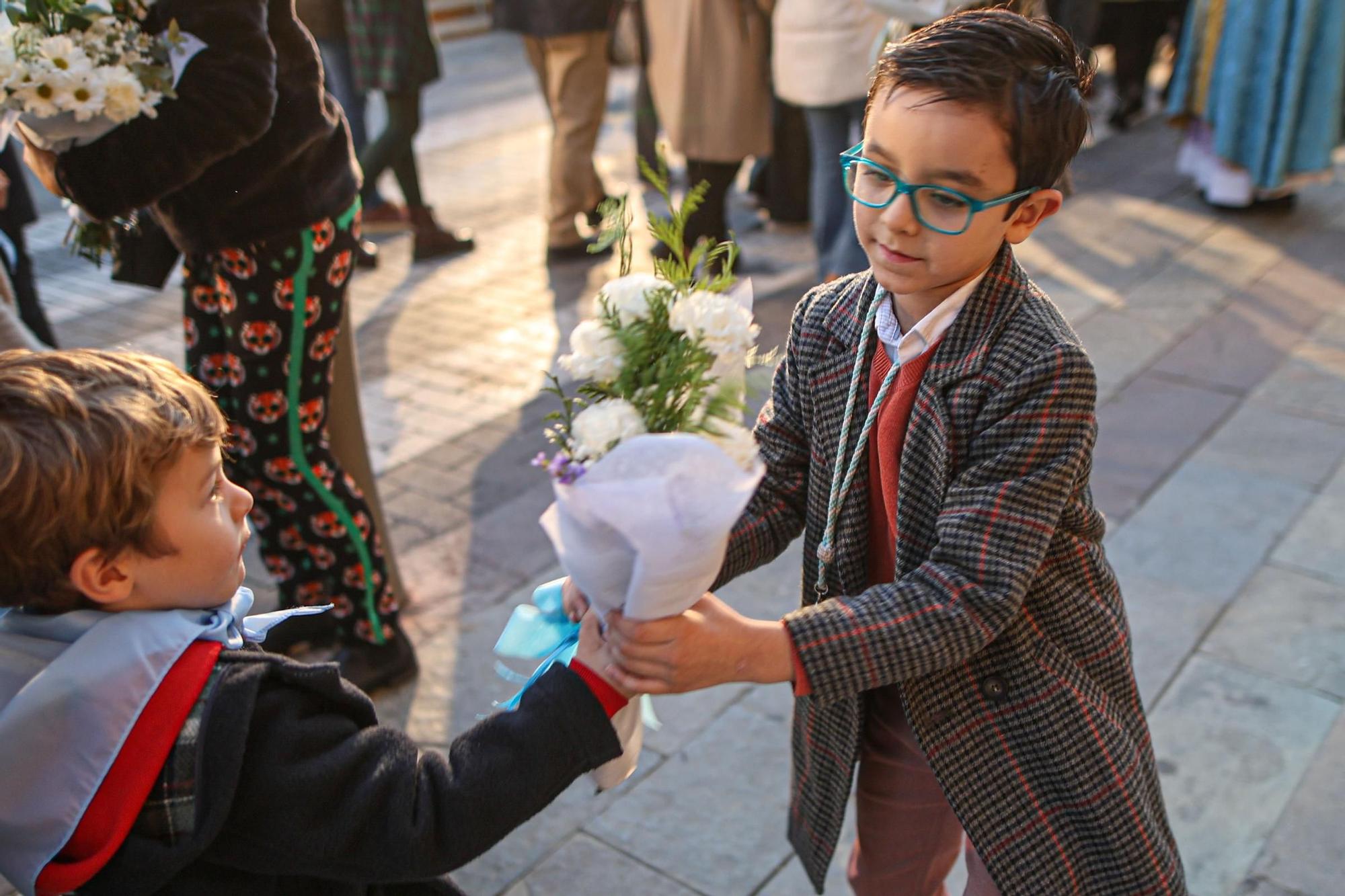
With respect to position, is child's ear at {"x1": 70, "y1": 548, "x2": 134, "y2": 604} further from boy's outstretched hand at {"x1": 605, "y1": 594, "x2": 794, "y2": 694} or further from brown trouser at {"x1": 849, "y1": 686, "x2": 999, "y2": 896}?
brown trouser at {"x1": 849, "y1": 686, "x2": 999, "y2": 896}

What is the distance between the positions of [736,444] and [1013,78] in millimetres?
552

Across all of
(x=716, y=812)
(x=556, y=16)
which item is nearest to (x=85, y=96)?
(x=716, y=812)

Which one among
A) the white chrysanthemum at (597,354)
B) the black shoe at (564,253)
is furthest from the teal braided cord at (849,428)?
the black shoe at (564,253)

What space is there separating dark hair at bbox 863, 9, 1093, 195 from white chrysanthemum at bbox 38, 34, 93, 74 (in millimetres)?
1686

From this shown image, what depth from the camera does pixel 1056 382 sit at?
56.7 inches

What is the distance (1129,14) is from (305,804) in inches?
359

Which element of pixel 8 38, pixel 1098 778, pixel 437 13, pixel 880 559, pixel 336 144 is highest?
pixel 8 38

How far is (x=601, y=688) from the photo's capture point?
140 cm

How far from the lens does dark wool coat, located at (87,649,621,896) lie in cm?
123

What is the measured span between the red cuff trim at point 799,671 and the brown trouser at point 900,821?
0.35 m

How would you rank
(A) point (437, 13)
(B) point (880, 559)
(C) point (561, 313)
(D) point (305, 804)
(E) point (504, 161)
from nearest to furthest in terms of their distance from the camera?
(D) point (305, 804), (B) point (880, 559), (C) point (561, 313), (E) point (504, 161), (A) point (437, 13)

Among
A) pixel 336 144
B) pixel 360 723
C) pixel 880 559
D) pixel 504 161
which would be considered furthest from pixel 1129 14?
pixel 360 723

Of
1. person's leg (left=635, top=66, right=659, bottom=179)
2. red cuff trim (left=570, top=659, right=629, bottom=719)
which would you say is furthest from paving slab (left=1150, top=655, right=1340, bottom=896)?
person's leg (left=635, top=66, right=659, bottom=179)

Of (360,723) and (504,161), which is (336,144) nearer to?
(360,723)
